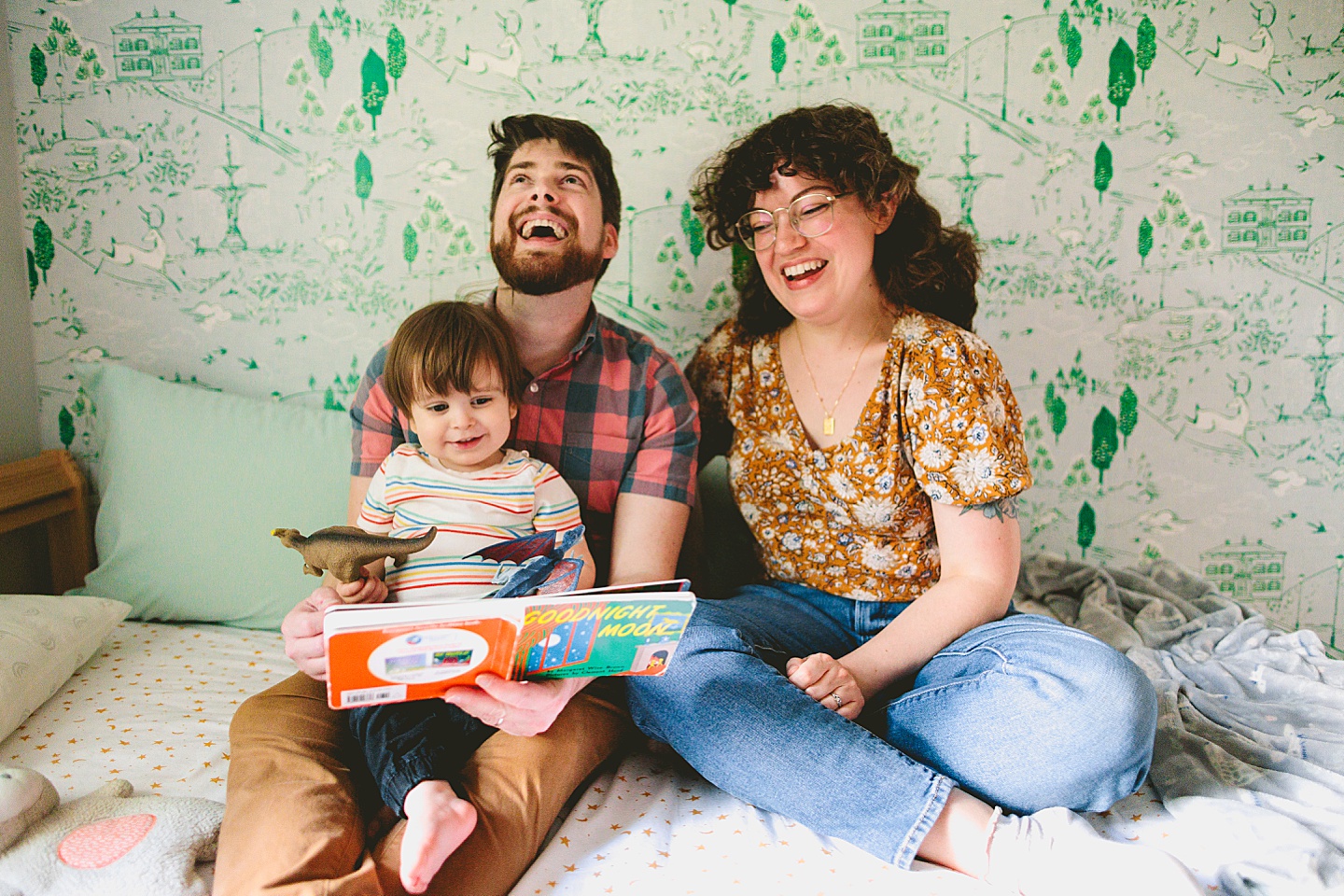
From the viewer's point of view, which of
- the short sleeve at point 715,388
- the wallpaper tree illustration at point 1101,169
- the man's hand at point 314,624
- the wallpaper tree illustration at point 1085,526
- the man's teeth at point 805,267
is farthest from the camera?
the wallpaper tree illustration at point 1085,526

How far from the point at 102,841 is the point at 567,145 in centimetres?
117

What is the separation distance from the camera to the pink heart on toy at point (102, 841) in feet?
2.93

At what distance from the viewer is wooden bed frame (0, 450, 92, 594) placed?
1.70 meters

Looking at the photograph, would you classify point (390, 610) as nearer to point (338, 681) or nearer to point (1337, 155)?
point (338, 681)

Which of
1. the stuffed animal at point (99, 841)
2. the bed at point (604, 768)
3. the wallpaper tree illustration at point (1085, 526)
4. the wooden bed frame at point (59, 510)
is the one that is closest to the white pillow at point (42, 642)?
the bed at point (604, 768)

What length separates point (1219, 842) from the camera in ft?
3.19

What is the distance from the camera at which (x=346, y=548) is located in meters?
1.05

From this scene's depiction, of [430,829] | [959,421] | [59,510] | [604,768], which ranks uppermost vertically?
[959,421]

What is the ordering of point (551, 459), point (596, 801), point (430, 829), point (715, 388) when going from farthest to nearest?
point (715, 388), point (551, 459), point (596, 801), point (430, 829)

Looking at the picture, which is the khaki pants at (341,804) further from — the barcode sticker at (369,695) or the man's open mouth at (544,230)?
the man's open mouth at (544,230)

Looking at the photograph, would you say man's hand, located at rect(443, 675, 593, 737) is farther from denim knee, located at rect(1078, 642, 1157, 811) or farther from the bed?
denim knee, located at rect(1078, 642, 1157, 811)

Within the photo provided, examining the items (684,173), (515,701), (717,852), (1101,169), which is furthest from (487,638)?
(1101,169)

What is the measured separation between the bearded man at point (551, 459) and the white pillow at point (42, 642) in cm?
37

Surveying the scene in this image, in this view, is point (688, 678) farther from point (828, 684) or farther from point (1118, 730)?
point (1118, 730)
